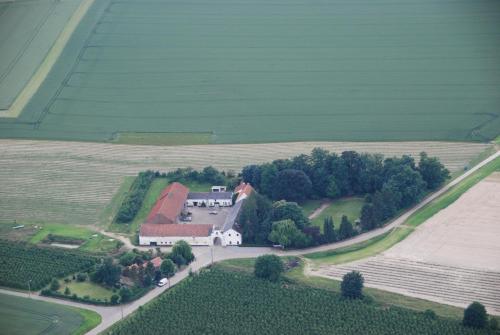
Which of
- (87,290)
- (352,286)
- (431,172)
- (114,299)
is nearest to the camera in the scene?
(352,286)

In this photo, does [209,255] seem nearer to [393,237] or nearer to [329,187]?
[329,187]

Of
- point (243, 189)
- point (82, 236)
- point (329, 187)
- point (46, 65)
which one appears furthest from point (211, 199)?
point (46, 65)

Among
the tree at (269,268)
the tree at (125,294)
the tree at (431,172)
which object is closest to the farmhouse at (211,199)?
the tree at (269,268)

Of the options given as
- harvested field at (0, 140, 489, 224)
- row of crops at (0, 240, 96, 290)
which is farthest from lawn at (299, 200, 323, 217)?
row of crops at (0, 240, 96, 290)

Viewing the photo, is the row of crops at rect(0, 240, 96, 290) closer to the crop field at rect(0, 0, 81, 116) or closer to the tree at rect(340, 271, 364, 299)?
the tree at rect(340, 271, 364, 299)

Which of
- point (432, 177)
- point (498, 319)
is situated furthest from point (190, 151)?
point (498, 319)

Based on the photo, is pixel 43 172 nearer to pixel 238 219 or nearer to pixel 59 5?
pixel 238 219
